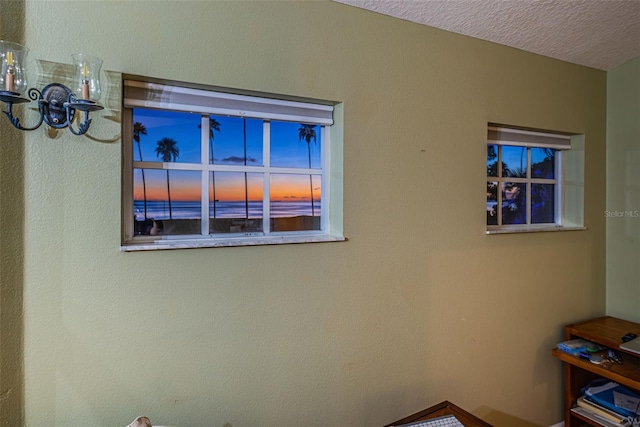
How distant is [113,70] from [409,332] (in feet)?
5.54

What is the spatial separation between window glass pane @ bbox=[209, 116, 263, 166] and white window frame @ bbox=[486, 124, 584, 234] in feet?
4.47

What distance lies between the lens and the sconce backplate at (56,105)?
109cm

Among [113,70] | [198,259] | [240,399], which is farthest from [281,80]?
[240,399]

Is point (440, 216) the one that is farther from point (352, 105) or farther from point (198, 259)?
point (198, 259)

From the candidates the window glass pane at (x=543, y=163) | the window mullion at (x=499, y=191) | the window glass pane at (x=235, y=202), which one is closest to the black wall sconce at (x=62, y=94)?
the window glass pane at (x=235, y=202)

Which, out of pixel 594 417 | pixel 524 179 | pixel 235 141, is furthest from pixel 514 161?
pixel 235 141

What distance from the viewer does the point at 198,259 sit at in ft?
4.22

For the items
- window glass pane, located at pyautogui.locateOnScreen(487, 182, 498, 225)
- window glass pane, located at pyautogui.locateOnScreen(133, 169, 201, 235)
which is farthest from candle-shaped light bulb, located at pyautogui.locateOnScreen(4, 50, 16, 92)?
window glass pane, located at pyautogui.locateOnScreen(487, 182, 498, 225)

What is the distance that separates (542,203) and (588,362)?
1002 mm

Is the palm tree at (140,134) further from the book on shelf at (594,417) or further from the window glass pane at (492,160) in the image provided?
the book on shelf at (594,417)

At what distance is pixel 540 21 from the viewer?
173 centimetres

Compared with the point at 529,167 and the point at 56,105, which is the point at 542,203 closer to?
the point at 529,167

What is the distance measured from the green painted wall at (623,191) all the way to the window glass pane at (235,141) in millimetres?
2447

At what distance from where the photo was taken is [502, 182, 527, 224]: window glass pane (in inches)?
84.0
